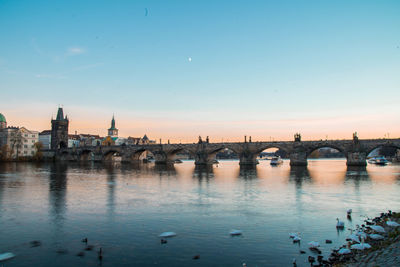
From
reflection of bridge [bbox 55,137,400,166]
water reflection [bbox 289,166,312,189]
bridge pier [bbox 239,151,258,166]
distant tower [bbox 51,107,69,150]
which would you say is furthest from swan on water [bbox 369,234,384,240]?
distant tower [bbox 51,107,69,150]

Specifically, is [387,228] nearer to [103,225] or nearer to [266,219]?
[266,219]

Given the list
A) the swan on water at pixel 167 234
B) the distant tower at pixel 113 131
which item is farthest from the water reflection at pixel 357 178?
the distant tower at pixel 113 131

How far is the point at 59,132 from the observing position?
142000 millimetres

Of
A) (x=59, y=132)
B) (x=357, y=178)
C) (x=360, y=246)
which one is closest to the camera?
(x=360, y=246)

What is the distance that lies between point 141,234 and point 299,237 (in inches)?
284

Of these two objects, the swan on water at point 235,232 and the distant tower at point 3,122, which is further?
the distant tower at point 3,122

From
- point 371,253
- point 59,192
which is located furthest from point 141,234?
point 59,192

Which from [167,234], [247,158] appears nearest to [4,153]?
[247,158]

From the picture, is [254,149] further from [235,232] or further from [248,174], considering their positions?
[235,232]

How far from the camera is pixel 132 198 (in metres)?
25.5

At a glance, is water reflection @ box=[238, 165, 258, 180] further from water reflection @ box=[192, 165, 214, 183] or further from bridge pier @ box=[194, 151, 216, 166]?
bridge pier @ box=[194, 151, 216, 166]

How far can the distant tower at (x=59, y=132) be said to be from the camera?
140750 millimetres

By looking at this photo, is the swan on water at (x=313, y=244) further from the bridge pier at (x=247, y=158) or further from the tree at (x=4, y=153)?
the tree at (x=4, y=153)

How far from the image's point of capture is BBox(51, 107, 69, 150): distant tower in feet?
462
